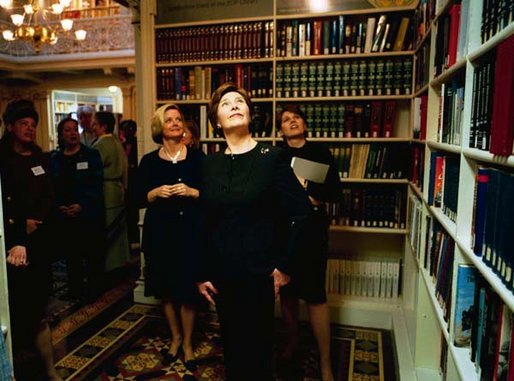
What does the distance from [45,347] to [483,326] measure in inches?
79.3

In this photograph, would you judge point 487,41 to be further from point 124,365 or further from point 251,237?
point 124,365

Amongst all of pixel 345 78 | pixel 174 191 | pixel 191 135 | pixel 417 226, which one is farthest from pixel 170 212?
pixel 345 78

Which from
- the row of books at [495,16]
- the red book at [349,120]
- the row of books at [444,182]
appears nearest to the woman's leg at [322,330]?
the row of books at [444,182]

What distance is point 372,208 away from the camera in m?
2.96

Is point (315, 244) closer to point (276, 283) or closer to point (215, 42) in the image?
point (276, 283)

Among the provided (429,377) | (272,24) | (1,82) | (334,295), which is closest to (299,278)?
(429,377)

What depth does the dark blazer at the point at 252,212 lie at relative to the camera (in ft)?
5.20

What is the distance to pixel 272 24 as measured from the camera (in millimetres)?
2959

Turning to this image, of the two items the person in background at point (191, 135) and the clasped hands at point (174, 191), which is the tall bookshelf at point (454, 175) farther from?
the person in background at point (191, 135)

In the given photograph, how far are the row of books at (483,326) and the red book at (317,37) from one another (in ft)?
6.67

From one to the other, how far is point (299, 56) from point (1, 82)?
9363mm

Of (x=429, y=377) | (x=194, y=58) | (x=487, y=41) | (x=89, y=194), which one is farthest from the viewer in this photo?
(x=89, y=194)

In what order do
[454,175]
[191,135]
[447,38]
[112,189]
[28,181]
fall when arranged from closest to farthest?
[454,175]
[447,38]
[28,181]
[191,135]
[112,189]

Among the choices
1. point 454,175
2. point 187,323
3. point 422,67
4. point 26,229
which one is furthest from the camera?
point 187,323
